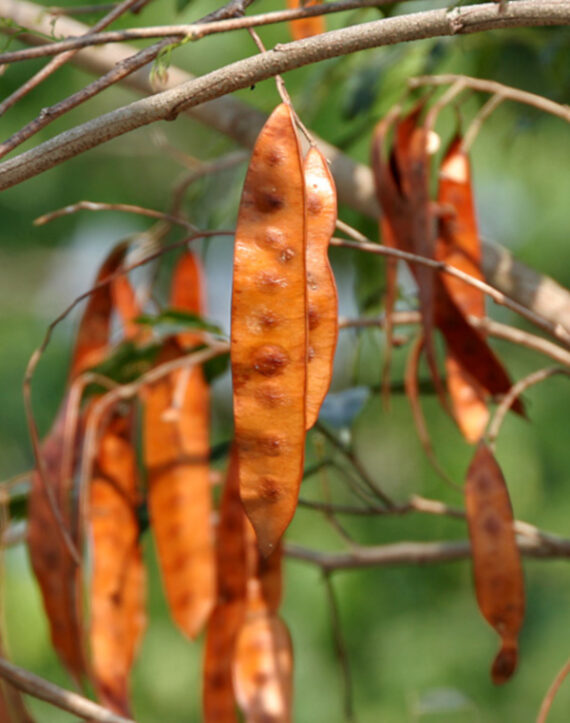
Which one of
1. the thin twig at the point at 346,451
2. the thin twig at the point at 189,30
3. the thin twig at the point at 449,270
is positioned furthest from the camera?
the thin twig at the point at 346,451

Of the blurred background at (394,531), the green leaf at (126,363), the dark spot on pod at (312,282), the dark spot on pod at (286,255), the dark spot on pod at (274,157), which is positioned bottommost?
the blurred background at (394,531)

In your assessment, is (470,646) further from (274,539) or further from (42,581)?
(274,539)

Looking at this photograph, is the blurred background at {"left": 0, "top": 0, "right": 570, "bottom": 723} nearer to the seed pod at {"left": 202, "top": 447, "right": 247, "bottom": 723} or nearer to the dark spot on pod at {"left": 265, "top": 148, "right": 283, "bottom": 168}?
the seed pod at {"left": 202, "top": 447, "right": 247, "bottom": 723}

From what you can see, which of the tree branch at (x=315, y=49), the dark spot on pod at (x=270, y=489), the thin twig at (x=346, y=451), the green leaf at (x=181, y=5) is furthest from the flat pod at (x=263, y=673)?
the green leaf at (x=181, y=5)

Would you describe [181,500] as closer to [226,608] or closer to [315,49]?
[226,608]

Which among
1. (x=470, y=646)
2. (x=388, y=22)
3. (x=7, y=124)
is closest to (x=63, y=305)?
(x=7, y=124)

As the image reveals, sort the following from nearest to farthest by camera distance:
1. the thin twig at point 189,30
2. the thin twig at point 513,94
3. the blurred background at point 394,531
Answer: the thin twig at point 189,30
the thin twig at point 513,94
the blurred background at point 394,531

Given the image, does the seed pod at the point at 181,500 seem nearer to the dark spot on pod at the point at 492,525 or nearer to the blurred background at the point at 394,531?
the dark spot on pod at the point at 492,525
